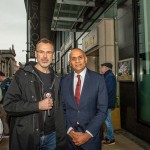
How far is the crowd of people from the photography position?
2.55 metres

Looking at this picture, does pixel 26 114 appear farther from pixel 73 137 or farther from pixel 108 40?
pixel 108 40

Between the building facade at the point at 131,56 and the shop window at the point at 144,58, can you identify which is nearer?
the shop window at the point at 144,58

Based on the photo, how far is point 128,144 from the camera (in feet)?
20.7

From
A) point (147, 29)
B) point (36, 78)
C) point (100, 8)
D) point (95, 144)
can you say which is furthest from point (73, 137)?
point (100, 8)

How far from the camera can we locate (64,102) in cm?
307

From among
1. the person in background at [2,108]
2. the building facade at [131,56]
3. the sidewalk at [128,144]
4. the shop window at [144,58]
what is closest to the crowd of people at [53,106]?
the building facade at [131,56]

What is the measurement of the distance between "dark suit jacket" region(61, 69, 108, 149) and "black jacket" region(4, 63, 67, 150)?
49cm

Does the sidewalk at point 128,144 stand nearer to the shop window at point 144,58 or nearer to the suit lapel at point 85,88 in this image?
the shop window at point 144,58

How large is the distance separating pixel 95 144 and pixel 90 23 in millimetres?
11266

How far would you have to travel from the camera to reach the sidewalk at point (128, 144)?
19.8 ft

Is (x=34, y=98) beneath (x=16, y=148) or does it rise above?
above

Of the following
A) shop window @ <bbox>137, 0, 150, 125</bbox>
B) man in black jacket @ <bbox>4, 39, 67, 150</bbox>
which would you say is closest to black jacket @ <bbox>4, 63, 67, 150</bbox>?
man in black jacket @ <bbox>4, 39, 67, 150</bbox>

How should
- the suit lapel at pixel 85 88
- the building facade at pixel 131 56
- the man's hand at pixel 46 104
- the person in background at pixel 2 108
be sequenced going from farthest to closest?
the person in background at pixel 2 108 < the building facade at pixel 131 56 < the suit lapel at pixel 85 88 < the man's hand at pixel 46 104

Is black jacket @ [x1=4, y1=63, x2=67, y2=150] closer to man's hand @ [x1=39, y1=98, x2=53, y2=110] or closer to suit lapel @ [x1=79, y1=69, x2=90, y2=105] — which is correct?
man's hand @ [x1=39, y1=98, x2=53, y2=110]
